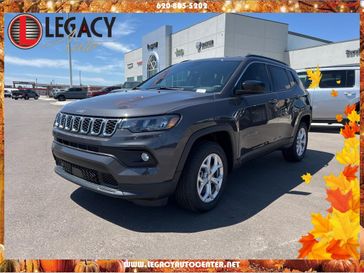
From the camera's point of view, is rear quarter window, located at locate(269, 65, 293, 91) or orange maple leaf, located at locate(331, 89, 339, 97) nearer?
rear quarter window, located at locate(269, 65, 293, 91)

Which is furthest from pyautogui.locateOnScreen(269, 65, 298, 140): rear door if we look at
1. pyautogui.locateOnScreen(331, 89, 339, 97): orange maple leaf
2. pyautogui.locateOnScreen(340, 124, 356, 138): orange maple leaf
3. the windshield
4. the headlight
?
pyautogui.locateOnScreen(331, 89, 339, 97): orange maple leaf

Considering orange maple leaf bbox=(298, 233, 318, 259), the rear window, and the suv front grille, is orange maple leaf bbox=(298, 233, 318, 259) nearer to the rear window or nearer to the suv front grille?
the suv front grille

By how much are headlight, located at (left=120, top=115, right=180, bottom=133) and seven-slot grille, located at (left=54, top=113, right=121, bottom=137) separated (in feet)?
0.32

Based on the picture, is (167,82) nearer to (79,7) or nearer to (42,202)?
(79,7)

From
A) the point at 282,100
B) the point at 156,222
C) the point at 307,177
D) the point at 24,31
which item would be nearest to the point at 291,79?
the point at 282,100

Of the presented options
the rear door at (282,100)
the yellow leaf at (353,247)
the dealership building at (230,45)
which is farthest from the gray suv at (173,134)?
the yellow leaf at (353,247)

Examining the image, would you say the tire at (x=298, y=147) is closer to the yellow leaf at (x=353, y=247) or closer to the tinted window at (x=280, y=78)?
the tinted window at (x=280, y=78)

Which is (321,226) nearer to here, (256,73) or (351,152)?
(351,152)

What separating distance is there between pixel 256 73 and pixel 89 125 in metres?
2.46

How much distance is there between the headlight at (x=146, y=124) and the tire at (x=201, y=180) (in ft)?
1.67

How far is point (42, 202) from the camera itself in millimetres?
3525

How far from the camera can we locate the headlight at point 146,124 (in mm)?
2658

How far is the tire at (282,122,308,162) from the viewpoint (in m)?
5.28

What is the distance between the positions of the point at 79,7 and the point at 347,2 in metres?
2.25
